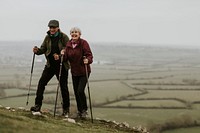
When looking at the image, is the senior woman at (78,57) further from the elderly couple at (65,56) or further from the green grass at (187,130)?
the green grass at (187,130)

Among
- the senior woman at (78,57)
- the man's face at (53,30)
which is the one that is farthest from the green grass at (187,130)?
the man's face at (53,30)

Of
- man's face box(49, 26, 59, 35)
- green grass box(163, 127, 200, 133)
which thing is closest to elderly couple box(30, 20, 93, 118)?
man's face box(49, 26, 59, 35)

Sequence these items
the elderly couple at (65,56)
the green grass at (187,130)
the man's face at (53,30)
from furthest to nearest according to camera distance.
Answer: the green grass at (187,130)
the elderly couple at (65,56)
the man's face at (53,30)

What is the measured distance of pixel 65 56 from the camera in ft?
42.5

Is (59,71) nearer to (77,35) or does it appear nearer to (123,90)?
(77,35)

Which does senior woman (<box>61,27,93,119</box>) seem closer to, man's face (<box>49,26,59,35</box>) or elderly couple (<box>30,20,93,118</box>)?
elderly couple (<box>30,20,93,118</box>)

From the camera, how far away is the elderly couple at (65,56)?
12.9 meters

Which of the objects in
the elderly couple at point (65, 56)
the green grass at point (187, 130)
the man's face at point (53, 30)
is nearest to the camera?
the man's face at point (53, 30)

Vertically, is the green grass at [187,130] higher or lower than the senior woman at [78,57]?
lower

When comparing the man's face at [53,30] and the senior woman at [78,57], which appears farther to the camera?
the senior woman at [78,57]

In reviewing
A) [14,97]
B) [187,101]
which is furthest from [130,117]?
[14,97]

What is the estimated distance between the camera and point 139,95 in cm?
6644

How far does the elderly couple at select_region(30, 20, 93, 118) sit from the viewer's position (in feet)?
42.2

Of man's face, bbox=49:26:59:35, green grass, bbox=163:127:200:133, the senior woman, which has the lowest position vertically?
green grass, bbox=163:127:200:133
